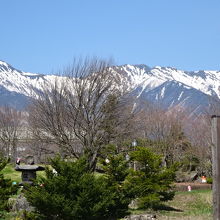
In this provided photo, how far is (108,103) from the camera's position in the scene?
28.7 meters

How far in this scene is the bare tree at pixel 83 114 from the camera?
28312 mm

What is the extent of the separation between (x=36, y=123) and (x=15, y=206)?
14.0 metres

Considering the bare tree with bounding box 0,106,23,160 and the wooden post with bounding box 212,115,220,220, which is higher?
the bare tree with bounding box 0,106,23,160

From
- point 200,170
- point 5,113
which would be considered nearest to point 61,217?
point 200,170

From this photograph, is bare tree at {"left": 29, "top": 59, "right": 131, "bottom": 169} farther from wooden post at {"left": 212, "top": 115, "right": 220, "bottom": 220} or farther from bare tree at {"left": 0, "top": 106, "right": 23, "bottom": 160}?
bare tree at {"left": 0, "top": 106, "right": 23, "bottom": 160}

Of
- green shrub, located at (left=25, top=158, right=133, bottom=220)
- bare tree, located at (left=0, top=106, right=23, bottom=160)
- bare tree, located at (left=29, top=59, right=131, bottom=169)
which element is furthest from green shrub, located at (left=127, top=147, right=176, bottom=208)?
bare tree, located at (left=0, top=106, right=23, bottom=160)

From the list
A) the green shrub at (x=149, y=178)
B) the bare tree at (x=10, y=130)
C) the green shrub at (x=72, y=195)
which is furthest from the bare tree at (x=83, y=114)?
the bare tree at (x=10, y=130)

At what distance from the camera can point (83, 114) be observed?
93.6ft

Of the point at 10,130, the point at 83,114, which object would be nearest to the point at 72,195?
the point at 83,114

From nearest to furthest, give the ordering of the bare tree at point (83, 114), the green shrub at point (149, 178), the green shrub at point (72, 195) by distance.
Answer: the green shrub at point (72, 195), the green shrub at point (149, 178), the bare tree at point (83, 114)

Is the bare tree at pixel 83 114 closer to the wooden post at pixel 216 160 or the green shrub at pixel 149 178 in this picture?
the green shrub at pixel 149 178

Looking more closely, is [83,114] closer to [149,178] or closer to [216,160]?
[149,178]

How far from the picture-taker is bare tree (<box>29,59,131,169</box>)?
28312 mm

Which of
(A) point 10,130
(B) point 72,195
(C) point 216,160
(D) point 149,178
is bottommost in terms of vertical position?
(D) point 149,178
